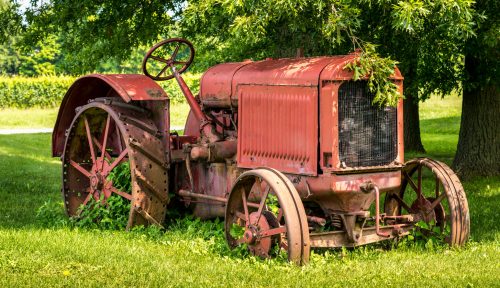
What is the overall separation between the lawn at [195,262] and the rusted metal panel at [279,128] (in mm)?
739

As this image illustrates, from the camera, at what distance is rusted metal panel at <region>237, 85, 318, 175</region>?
21.6ft

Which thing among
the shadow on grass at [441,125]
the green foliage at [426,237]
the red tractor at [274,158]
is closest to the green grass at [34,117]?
the shadow on grass at [441,125]

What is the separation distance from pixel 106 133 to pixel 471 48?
5596 mm

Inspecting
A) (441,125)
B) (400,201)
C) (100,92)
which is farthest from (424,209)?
(441,125)

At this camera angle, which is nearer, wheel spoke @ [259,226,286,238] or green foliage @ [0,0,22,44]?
wheel spoke @ [259,226,286,238]

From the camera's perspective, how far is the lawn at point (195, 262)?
5.81 m

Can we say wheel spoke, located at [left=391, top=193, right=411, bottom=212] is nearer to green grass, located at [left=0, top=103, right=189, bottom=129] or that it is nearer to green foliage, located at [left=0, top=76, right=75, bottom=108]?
green grass, located at [left=0, top=103, right=189, bottom=129]

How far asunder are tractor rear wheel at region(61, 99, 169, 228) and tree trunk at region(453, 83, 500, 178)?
6.39 m

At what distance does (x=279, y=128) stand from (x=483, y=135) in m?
6.93

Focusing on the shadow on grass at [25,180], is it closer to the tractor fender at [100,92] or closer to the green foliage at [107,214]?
the green foliage at [107,214]

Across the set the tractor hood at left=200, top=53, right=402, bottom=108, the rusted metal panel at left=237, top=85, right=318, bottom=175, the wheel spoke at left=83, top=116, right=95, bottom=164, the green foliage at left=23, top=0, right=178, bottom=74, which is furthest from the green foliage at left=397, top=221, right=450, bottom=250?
the green foliage at left=23, top=0, right=178, bottom=74

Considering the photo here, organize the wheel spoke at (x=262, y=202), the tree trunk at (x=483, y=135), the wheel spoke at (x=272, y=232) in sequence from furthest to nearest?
the tree trunk at (x=483, y=135)
the wheel spoke at (x=262, y=202)
the wheel spoke at (x=272, y=232)

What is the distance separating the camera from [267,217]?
21.4 feet

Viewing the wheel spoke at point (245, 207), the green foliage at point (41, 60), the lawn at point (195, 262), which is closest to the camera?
the lawn at point (195, 262)
